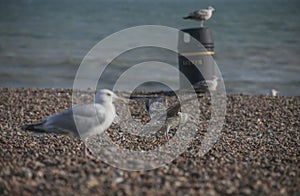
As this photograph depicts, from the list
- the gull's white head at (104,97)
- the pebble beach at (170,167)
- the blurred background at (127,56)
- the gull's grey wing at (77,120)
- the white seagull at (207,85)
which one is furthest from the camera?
the blurred background at (127,56)

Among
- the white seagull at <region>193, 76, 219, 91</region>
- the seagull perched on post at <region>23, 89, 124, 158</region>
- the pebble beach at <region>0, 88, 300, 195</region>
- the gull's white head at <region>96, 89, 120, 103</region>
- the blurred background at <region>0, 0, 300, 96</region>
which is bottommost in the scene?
the pebble beach at <region>0, 88, 300, 195</region>

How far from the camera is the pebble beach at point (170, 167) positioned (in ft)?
13.0

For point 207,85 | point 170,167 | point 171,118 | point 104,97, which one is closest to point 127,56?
point 207,85

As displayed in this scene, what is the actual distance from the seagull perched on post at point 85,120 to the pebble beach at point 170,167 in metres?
0.27

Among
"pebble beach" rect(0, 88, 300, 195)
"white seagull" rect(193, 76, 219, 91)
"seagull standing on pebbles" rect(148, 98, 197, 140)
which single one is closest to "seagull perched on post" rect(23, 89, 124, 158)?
"pebble beach" rect(0, 88, 300, 195)

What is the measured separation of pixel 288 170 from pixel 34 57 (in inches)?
594

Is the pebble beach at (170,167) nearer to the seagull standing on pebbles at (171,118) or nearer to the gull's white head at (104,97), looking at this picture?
the seagull standing on pebbles at (171,118)

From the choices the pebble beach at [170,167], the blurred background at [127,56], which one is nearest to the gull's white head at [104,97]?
the pebble beach at [170,167]

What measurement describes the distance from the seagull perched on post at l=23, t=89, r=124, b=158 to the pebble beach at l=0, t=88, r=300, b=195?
27cm

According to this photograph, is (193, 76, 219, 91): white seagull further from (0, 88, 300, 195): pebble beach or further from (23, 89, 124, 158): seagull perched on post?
(23, 89, 124, 158): seagull perched on post

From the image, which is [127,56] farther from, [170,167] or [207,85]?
[170,167]

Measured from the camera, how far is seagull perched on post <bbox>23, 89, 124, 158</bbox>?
502 centimetres

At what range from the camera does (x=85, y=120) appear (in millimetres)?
A: 5023

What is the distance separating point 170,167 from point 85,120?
108cm
